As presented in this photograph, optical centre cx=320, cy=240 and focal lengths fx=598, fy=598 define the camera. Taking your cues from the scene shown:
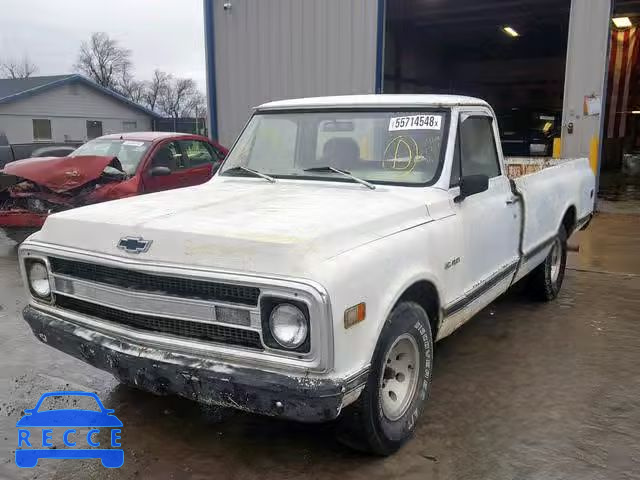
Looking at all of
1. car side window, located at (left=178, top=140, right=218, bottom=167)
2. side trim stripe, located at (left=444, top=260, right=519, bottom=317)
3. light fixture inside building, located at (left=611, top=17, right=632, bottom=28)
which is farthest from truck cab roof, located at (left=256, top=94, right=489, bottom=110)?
light fixture inside building, located at (left=611, top=17, right=632, bottom=28)

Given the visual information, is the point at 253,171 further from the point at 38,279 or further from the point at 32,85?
the point at 32,85

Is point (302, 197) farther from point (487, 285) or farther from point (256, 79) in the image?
point (256, 79)

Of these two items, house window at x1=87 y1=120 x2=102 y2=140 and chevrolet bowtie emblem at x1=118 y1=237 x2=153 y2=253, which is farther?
house window at x1=87 y1=120 x2=102 y2=140

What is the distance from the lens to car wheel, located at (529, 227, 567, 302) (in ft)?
18.7

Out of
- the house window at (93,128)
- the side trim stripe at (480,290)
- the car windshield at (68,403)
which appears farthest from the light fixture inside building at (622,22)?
the house window at (93,128)

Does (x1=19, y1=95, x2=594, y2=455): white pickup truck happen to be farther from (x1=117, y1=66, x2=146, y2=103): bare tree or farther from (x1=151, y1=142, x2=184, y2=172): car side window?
(x1=117, y1=66, x2=146, y2=103): bare tree

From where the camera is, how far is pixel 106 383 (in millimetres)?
4145

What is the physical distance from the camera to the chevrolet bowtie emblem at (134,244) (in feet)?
9.49

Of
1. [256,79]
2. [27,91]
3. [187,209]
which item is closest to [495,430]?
[187,209]

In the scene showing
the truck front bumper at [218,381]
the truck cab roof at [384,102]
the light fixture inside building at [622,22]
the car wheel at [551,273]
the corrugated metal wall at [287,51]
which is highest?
the light fixture inside building at [622,22]

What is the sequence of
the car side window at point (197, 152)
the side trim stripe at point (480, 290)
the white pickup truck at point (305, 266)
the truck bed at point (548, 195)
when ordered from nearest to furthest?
1. the white pickup truck at point (305, 266)
2. the side trim stripe at point (480, 290)
3. the truck bed at point (548, 195)
4. the car side window at point (197, 152)

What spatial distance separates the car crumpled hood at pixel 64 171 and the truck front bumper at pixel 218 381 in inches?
192

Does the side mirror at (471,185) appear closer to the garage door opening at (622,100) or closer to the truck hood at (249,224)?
the truck hood at (249,224)

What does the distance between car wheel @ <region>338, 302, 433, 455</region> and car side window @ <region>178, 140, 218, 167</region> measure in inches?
257
